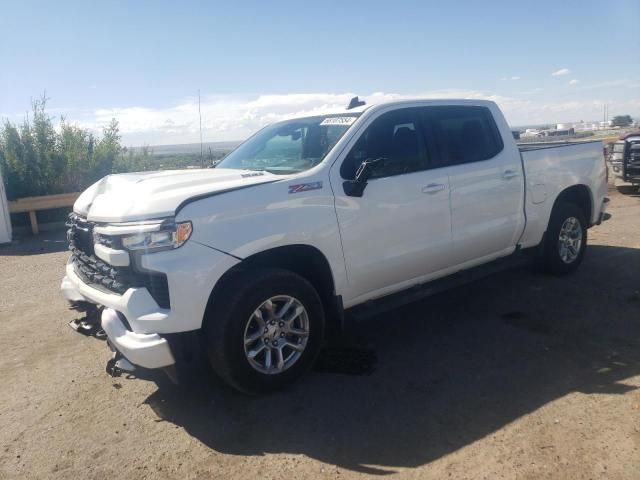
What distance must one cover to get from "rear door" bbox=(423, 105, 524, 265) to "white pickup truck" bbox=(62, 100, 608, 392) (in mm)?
17

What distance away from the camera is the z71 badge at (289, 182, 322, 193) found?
12.3 feet

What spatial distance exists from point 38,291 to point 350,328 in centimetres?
443

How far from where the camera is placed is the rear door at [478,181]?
190 inches

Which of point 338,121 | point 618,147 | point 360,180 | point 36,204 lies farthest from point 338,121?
point 618,147

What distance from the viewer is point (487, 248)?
17.0 ft

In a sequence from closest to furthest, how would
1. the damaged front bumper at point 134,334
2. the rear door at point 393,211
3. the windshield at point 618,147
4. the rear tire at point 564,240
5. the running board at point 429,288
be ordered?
the damaged front bumper at point 134,334 → the rear door at point 393,211 → the running board at point 429,288 → the rear tire at point 564,240 → the windshield at point 618,147

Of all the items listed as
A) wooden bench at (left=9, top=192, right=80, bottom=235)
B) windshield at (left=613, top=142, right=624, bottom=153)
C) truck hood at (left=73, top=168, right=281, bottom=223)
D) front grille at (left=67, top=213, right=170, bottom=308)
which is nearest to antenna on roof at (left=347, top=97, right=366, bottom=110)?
truck hood at (left=73, top=168, right=281, bottom=223)

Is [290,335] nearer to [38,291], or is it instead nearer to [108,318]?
[108,318]

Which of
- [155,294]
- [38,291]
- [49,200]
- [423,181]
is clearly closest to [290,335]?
[155,294]

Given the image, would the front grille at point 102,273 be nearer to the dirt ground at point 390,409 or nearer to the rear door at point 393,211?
the dirt ground at point 390,409

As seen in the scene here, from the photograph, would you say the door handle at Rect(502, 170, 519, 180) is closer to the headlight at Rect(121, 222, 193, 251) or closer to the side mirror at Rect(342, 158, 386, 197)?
the side mirror at Rect(342, 158, 386, 197)

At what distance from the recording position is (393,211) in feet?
14.0

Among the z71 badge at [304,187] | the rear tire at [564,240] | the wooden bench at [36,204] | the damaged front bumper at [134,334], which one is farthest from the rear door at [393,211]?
the wooden bench at [36,204]

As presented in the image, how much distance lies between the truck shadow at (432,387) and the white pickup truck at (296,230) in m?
0.34
